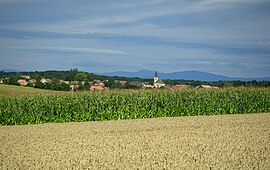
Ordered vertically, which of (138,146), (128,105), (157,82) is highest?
(157,82)

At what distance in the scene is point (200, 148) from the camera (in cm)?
1504

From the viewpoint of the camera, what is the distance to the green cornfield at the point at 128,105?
25.9 meters

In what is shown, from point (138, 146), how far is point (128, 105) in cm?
1267

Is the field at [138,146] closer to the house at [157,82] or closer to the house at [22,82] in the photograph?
the house at [157,82]

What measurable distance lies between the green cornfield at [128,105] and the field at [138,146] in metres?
3.20

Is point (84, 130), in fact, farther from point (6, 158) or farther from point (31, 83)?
point (31, 83)

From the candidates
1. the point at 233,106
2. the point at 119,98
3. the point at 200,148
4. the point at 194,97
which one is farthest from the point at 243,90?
the point at 200,148

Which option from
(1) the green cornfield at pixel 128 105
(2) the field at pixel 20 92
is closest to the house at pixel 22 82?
(2) the field at pixel 20 92

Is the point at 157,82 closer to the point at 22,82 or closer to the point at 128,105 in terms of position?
the point at 128,105

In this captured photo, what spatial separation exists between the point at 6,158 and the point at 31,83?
4480cm

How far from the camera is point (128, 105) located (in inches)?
1105

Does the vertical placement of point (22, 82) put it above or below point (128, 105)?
above

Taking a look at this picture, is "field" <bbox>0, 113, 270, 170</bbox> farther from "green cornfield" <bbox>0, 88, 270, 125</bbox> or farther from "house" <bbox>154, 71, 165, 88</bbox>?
"house" <bbox>154, 71, 165, 88</bbox>

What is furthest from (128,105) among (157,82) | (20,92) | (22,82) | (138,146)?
(22,82)
